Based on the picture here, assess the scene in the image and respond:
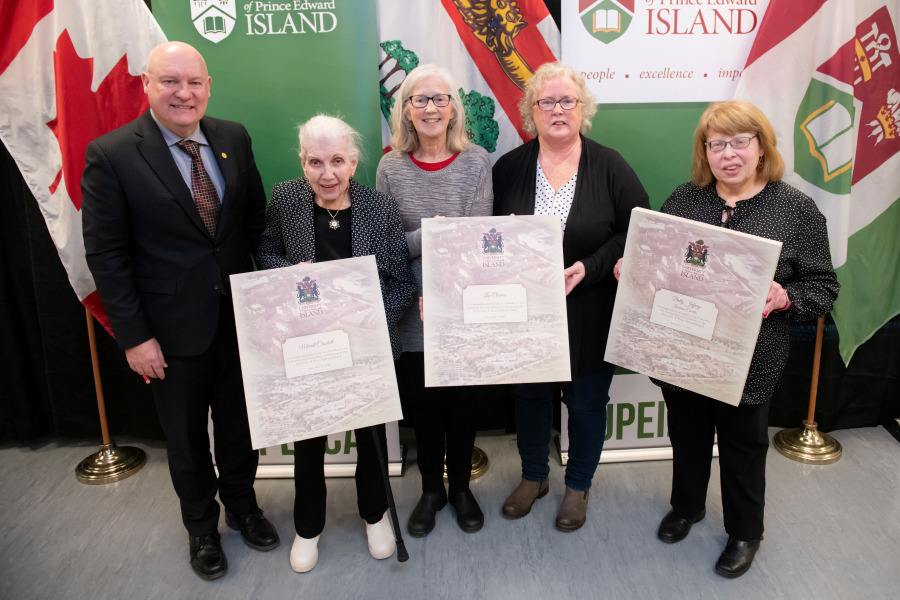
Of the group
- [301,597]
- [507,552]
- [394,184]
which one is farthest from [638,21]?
[301,597]

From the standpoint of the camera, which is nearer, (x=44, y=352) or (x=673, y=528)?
(x=673, y=528)

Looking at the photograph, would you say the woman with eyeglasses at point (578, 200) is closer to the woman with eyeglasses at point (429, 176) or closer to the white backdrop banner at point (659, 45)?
the woman with eyeglasses at point (429, 176)

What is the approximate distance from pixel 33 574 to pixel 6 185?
6.16 feet

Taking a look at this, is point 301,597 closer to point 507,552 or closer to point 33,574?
point 507,552

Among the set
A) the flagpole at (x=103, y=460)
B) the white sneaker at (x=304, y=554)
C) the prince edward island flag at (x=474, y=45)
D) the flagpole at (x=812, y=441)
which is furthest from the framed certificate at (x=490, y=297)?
the flagpole at (x=103, y=460)

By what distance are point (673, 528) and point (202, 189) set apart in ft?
7.18

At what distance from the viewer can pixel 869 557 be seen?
2.31 meters

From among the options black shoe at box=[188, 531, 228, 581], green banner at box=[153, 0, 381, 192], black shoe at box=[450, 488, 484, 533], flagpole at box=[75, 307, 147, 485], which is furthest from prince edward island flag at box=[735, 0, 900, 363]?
flagpole at box=[75, 307, 147, 485]

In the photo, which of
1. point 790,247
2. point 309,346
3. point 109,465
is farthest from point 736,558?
point 109,465

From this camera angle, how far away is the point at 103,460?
10.2 ft

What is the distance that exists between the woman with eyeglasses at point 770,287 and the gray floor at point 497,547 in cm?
24

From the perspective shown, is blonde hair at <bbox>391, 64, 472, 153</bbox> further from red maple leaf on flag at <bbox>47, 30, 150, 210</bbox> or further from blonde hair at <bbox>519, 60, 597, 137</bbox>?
red maple leaf on flag at <bbox>47, 30, 150, 210</bbox>

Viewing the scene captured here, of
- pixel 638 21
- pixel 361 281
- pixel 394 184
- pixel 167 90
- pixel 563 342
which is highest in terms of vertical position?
pixel 638 21

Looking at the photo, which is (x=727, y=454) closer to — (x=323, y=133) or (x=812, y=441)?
(x=812, y=441)
